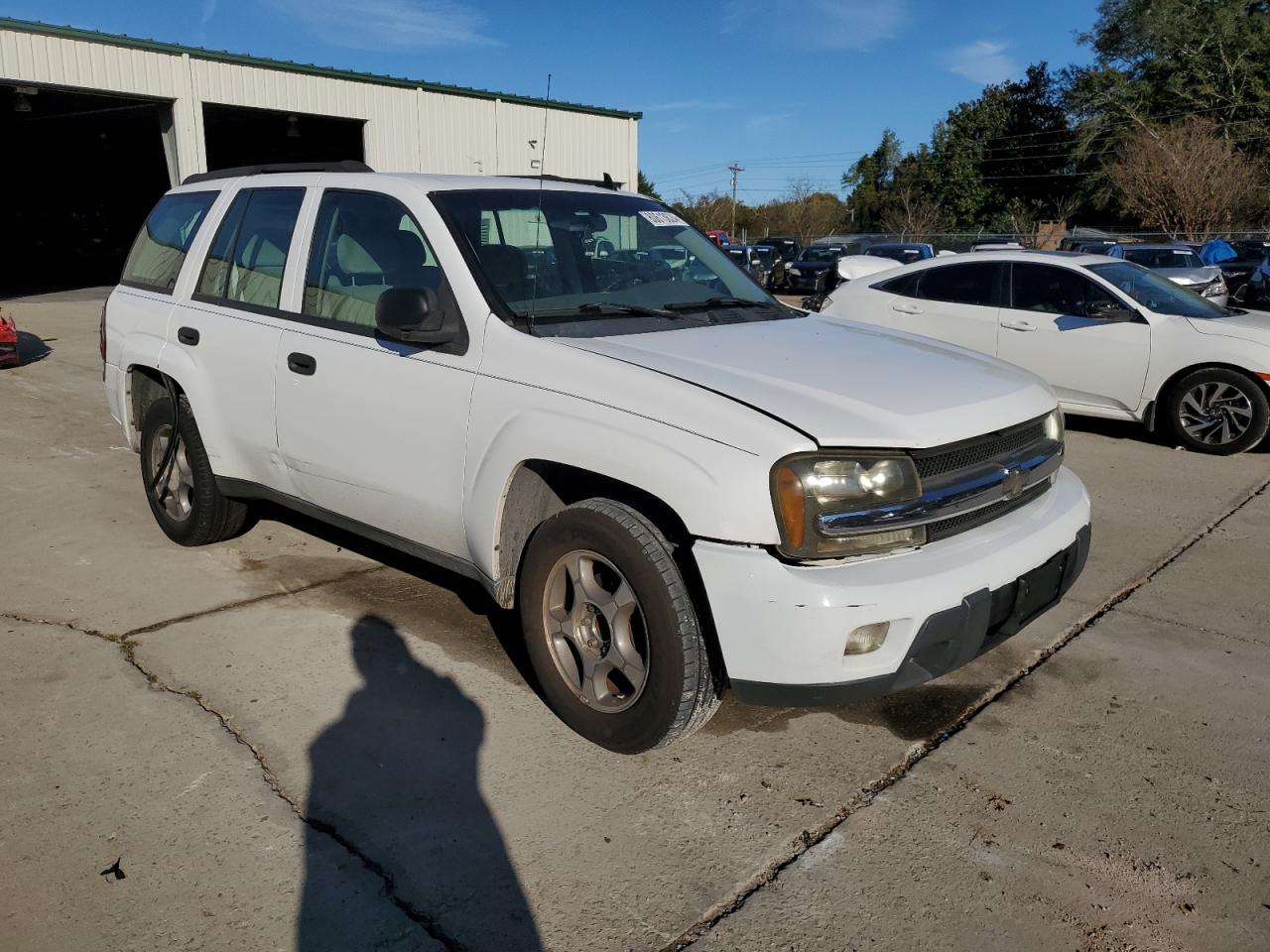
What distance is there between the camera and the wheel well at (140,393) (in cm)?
529

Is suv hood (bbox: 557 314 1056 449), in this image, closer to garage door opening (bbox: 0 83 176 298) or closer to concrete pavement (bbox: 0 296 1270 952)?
concrete pavement (bbox: 0 296 1270 952)

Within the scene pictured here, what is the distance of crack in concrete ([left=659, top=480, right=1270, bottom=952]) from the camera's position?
2.60 metres

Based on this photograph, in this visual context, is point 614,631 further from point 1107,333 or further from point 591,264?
point 1107,333

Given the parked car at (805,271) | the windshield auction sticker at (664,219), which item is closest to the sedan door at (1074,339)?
the windshield auction sticker at (664,219)

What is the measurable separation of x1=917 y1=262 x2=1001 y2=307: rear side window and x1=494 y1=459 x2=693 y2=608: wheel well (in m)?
6.43

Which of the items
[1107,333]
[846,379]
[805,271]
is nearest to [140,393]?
[846,379]

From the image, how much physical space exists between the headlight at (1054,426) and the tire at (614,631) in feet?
5.15

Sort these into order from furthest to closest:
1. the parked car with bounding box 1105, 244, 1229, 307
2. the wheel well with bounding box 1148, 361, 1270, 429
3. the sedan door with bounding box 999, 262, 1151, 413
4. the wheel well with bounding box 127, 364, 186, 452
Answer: the parked car with bounding box 1105, 244, 1229, 307 → the sedan door with bounding box 999, 262, 1151, 413 → the wheel well with bounding box 1148, 361, 1270, 429 → the wheel well with bounding box 127, 364, 186, 452

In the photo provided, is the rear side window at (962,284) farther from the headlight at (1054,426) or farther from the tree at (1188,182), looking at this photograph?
the tree at (1188,182)

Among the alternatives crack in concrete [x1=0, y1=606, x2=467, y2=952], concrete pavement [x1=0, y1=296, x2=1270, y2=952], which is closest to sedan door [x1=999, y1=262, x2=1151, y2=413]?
concrete pavement [x1=0, y1=296, x2=1270, y2=952]

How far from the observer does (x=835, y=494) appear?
2.85 metres

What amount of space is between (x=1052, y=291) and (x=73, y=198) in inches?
1452

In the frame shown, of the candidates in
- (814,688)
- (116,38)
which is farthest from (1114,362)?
(116,38)

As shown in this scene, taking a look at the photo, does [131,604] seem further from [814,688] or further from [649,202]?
[814,688]
